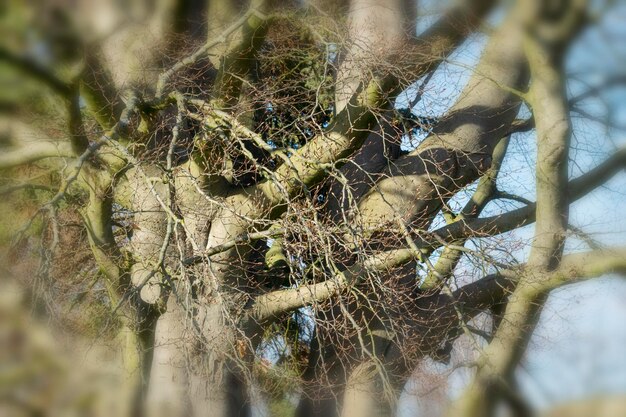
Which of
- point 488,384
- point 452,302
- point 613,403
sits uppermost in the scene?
point 452,302

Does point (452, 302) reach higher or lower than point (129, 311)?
higher

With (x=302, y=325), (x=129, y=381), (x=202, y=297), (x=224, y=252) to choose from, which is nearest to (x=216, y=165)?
(x=224, y=252)

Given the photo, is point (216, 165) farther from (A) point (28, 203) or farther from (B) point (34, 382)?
(B) point (34, 382)

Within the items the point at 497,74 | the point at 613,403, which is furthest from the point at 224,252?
the point at 613,403

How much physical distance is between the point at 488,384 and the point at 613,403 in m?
0.80

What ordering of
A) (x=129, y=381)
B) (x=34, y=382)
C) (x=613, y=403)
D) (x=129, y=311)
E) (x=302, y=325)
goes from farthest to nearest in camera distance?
(x=302, y=325), (x=129, y=311), (x=129, y=381), (x=613, y=403), (x=34, y=382)

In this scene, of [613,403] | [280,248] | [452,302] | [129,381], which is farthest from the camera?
[280,248]

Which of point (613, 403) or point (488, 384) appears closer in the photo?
point (613, 403)

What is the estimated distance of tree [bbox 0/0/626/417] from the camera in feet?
13.0

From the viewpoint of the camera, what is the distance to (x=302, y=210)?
4703 mm

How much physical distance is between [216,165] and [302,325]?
1.56m

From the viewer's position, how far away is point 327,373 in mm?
5578

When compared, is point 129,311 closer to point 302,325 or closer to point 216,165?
point 216,165

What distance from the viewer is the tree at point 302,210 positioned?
3953 mm
